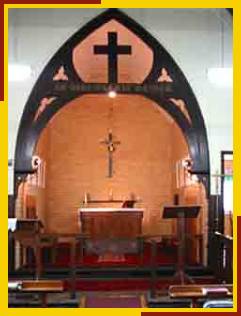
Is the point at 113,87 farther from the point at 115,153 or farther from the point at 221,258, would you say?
the point at 115,153

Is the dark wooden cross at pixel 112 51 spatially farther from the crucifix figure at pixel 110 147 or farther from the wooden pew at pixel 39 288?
the crucifix figure at pixel 110 147

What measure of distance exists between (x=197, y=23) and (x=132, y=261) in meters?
4.17

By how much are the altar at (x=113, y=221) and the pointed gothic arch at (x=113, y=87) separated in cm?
292

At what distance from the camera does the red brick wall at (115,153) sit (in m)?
14.6

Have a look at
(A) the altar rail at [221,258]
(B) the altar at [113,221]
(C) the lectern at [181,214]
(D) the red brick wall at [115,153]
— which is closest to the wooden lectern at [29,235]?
(C) the lectern at [181,214]

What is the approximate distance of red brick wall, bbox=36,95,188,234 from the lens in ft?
47.9

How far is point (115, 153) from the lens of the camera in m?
14.8

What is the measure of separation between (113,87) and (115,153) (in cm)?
607

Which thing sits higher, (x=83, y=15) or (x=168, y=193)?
(x=83, y=15)

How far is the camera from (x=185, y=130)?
353 inches

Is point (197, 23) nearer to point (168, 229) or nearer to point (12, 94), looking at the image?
point (12, 94)

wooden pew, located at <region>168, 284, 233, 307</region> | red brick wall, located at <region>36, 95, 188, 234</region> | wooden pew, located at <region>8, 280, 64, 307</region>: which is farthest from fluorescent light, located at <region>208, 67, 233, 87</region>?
red brick wall, located at <region>36, 95, 188, 234</region>

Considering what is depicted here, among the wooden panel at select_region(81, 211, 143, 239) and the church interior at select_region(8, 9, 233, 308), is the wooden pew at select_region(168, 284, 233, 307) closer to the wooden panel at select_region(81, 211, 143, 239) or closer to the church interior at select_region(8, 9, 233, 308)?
the church interior at select_region(8, 9, 233, 308)

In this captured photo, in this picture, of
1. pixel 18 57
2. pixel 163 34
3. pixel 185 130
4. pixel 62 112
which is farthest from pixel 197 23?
pixel 62 112
